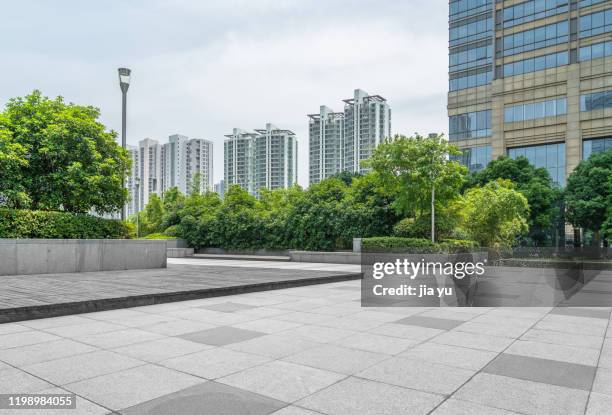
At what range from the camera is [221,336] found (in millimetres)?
6234

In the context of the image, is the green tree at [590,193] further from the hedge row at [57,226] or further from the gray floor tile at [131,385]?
the gray floor tile at [131,385]

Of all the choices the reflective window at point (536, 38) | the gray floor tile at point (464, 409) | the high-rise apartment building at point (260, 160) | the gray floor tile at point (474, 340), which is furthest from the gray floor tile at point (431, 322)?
the high-rise apartment building at point (260, 160)

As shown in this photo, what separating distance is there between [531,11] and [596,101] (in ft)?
43.8

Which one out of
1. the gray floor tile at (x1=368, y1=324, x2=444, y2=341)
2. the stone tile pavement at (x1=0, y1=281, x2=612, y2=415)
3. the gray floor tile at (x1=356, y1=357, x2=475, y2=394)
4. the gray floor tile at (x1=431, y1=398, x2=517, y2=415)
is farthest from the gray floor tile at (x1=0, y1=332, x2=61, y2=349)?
the gray floor tile at (x1=431, y1=398, x2=517, y2=415)

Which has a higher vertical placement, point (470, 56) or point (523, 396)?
point (470, 56)

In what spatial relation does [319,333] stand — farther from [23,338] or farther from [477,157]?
[477,157]

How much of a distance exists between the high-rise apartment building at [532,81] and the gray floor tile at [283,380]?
53.4 m

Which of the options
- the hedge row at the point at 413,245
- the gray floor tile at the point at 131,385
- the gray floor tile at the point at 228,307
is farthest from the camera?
the hedge row at the point at 413,245

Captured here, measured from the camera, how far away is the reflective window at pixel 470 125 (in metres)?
57.7

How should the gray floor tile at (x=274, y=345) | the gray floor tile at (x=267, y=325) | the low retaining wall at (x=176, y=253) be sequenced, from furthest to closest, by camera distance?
the low retaining wall at (x=176, y=253)
the gray floor tile at (x=267, y=325)
the gray floor tile at (x=274, y=345)

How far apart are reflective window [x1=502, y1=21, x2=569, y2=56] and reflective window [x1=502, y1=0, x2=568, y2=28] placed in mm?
1401

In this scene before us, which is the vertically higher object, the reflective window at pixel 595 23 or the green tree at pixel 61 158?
the reflective window at pixel 595 23

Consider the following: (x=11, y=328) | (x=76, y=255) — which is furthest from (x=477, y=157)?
(x=11, y=328)

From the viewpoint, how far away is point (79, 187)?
642 inches
